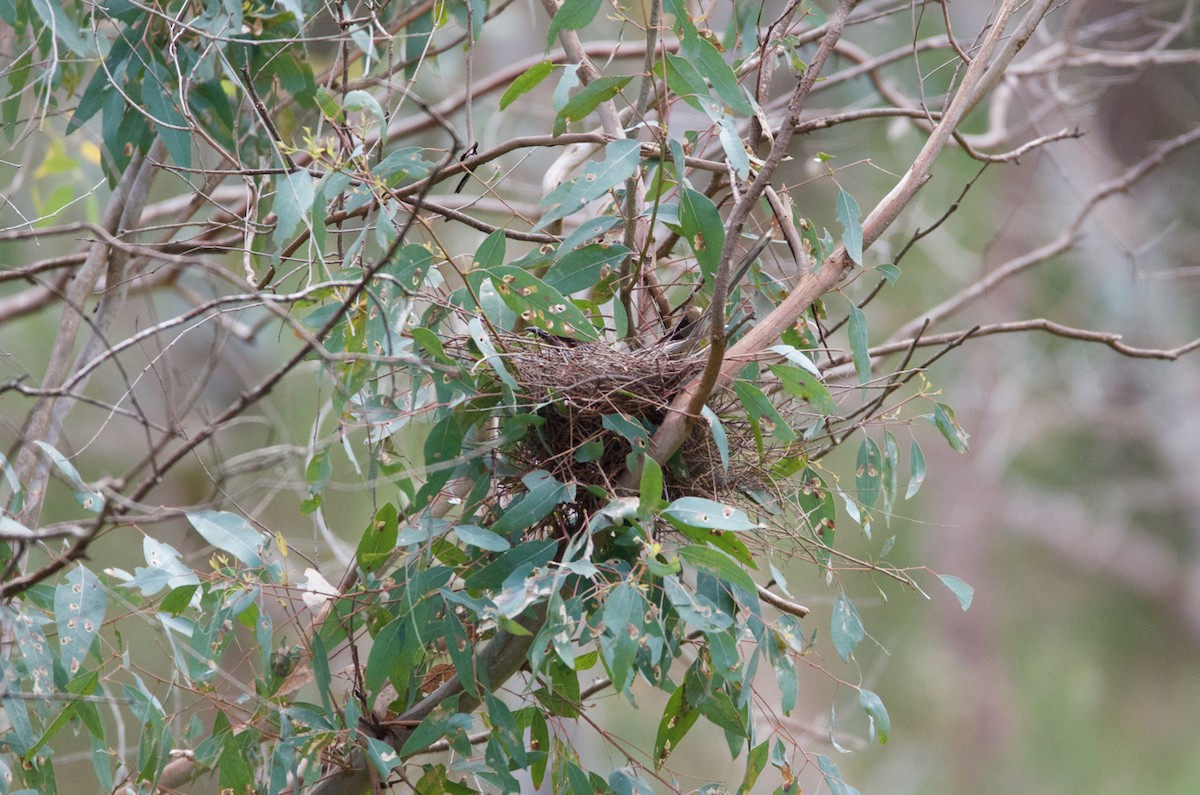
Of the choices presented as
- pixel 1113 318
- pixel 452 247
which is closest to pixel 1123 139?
pixel 1113 318

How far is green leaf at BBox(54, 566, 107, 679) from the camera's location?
130 cm

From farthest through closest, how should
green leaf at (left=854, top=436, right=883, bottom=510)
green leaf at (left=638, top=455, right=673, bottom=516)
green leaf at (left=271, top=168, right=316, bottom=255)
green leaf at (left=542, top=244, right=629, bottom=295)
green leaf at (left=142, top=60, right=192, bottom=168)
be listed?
green leaf at (left=142, top=60, right=192, bottom=168)
green leaf at (left=854, top=436, right=883, bottom=510)
green leaf at (left=542, top=244, right=629, bottom=295)
green leaf at (left=271, top=168, right=316, bottom=255)
green leaf at (left=638, top=455, right=673, bottom=516)

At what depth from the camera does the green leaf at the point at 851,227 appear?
128cm

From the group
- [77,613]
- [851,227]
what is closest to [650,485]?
[851,227]

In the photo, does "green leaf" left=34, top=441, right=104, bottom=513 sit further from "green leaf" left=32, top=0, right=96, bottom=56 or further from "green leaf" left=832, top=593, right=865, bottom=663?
"green leaf" left=832, top=593, right=865, bottom=663

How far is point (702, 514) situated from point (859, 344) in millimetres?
324

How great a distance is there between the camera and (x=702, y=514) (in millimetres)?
1162

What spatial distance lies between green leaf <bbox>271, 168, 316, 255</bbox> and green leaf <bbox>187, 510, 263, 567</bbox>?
33cm

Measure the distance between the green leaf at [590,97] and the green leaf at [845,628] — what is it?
61 centimetres

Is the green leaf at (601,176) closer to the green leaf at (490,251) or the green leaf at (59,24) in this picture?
the green leaf at (490,251)

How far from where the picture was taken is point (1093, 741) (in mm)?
7957

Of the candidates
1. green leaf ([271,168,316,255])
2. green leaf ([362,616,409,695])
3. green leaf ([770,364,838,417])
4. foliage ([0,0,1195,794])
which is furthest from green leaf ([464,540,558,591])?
green leaf ([271,168,316,255])

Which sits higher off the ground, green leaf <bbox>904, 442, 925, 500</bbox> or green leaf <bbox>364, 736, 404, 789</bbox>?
green leaf <bbox>904, 442, 925, 500</bbox>

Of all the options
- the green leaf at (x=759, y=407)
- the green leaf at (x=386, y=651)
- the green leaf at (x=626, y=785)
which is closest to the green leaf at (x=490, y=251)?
the green leaf at (x=759, y=407)
